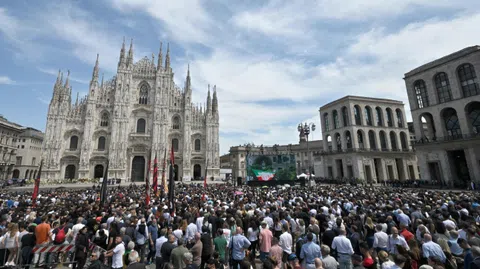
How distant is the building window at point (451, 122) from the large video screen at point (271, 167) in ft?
68.8

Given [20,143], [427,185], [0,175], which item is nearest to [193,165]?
[427,185]

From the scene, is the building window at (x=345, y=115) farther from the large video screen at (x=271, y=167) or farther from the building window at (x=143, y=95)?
the building window at (x=143, y=95)

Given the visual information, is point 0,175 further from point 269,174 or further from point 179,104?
point 269,174

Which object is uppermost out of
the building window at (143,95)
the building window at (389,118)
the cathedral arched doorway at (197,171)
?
the building window at (143,95)

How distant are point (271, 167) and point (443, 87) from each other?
84.2 feet

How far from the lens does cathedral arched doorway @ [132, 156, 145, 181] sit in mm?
43375

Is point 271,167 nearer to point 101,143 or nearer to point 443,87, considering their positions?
point 443,87

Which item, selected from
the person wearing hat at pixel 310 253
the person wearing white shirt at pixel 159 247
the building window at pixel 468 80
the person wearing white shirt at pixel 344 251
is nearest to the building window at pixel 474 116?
the building window at pixel 468 80

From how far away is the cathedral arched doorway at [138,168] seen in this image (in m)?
43.4

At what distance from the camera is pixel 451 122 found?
3062 cm

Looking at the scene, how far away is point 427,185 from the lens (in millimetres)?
29688

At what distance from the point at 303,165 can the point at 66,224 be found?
2687 inches

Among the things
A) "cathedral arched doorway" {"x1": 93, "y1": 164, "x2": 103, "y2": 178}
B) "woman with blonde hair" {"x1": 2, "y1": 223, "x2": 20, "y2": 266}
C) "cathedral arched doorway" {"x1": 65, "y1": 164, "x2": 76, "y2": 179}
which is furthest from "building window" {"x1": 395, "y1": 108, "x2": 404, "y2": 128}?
"cathedral arched doorway" {"x1": 65, "y1": 164, "x2": 76, "y2": 179}

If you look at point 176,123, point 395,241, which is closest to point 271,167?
point 176,123
